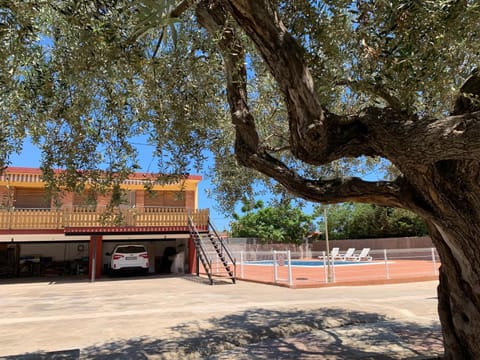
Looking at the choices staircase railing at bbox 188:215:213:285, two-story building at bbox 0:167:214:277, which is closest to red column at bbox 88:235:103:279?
two-story building at bbox 0:167:214:277

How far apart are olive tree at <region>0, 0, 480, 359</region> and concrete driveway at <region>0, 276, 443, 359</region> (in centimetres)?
210

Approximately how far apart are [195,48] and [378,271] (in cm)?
1493

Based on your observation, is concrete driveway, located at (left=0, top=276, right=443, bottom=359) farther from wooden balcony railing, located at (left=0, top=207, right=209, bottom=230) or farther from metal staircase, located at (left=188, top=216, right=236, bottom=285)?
wooden balcony railing, located at (left=0, top=207, right=209, bottom=230)

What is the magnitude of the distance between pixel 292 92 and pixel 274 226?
104 ft

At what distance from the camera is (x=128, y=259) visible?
19.3 m

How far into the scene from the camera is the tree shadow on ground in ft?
18.7

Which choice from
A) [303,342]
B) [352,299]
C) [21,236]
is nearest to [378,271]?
[352,299]

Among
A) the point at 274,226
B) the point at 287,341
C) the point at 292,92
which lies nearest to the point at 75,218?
the point at 287,341

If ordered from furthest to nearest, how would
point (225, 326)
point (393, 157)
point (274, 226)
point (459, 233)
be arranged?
point (274, 226) < point (225, 326) < point (459, 233) < point (393, 157)

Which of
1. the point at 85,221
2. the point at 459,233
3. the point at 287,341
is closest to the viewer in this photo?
the point at 459,233

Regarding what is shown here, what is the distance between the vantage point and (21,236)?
17984mm

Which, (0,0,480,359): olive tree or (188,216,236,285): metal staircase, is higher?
(0,0,480,359): olive tree

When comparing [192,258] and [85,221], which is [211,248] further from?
[85,221]

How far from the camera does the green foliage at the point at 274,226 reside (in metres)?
34.0
